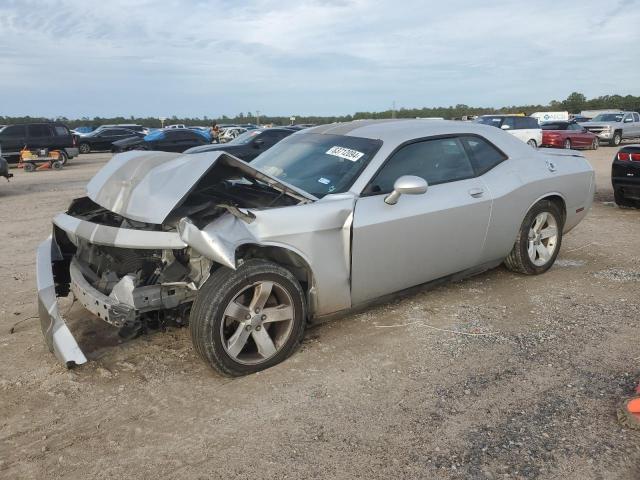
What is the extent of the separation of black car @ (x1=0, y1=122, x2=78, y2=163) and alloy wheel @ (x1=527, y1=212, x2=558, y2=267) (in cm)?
1970

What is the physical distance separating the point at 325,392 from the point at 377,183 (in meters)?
1.53

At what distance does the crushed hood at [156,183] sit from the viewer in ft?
10.8

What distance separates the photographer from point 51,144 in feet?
68.1

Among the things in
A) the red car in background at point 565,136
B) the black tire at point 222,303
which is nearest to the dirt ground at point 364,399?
the black tire at point 222,303

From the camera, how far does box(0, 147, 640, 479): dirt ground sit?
2555mm

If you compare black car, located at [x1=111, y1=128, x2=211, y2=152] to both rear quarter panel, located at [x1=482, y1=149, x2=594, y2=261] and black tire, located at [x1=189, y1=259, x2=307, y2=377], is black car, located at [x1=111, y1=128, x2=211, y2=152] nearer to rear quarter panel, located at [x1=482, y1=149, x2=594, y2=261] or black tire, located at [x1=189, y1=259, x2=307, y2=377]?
rear quarter panel, located at [x1=482, y1=149, x2=594, y2=261]

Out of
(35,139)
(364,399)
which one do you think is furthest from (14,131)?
(364,399)

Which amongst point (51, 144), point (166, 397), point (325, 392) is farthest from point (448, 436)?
point (51, 144)

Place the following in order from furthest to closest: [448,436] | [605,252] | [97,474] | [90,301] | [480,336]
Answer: [605,252] < [480,336] < [90,301] < [448,436] < [97,474]

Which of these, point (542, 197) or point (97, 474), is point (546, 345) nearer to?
point (542, 197)

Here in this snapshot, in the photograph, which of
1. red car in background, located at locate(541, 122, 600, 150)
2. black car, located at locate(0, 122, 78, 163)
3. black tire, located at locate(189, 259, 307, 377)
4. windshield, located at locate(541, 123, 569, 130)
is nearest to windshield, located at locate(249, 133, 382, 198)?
black tire, located at locate(189, 259, 307, 377)

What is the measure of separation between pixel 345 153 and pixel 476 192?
1148mm

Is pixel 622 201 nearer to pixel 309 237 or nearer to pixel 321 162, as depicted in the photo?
pixel 321 162

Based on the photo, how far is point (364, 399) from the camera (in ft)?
10.2
